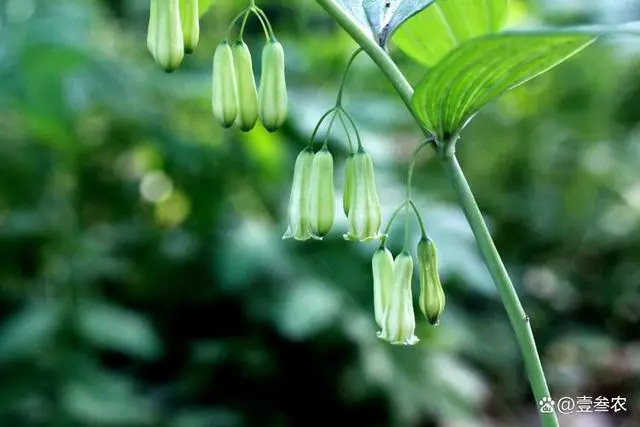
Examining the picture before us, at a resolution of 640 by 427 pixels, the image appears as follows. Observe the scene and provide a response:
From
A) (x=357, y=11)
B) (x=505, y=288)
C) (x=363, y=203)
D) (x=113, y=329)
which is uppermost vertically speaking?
(x=113, y=329)

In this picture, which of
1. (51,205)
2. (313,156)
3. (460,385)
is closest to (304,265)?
(460,385)

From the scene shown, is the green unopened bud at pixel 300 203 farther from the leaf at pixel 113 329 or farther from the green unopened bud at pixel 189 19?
the leaf at pixel 113 329

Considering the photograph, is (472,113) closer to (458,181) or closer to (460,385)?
(458,181)

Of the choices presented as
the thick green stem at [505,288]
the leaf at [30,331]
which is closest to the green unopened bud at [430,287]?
the thick green stem at [505,288]

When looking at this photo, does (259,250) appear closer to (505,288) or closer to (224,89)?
(224,89)

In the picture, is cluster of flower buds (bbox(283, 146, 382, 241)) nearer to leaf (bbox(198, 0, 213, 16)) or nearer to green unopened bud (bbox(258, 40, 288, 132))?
green unopened bud (bbox(258, 40, 288, 132))

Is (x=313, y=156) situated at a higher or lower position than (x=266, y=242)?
lower

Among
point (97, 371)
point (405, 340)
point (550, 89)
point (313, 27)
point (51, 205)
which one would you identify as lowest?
point (405, 340)

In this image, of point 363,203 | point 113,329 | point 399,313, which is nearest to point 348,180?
point 363,203
